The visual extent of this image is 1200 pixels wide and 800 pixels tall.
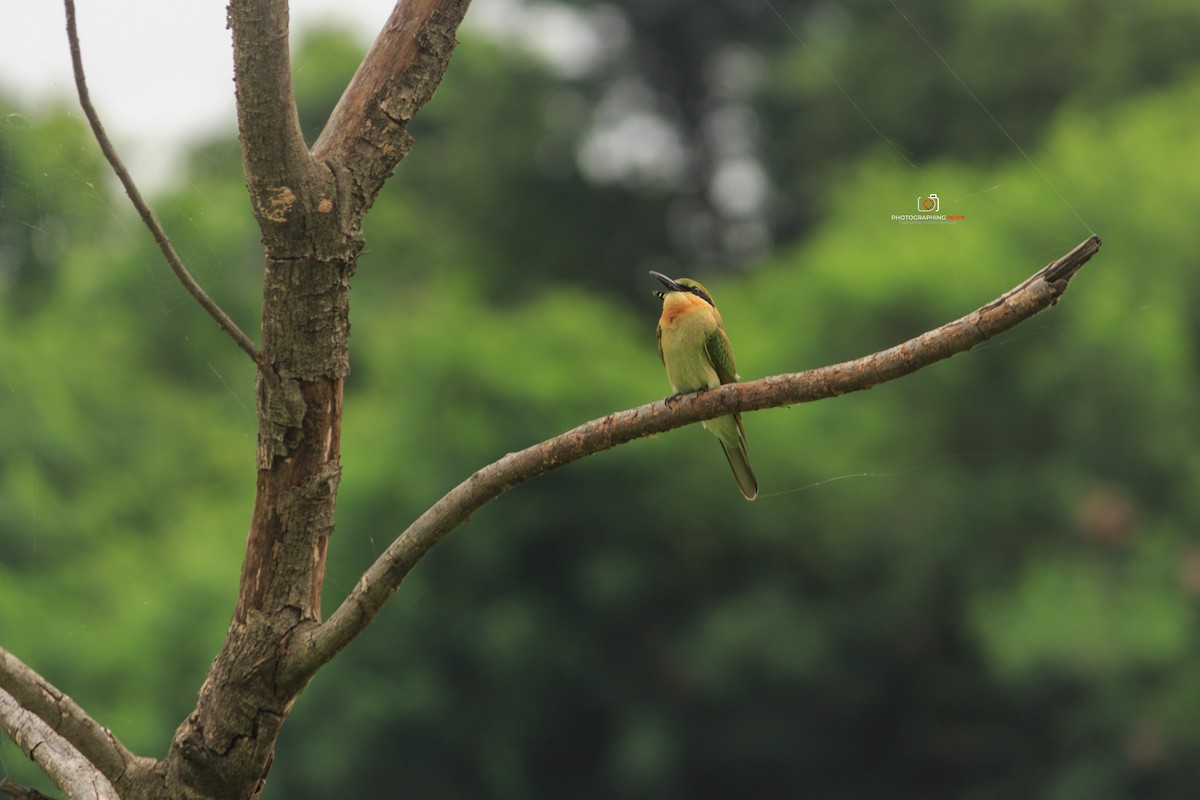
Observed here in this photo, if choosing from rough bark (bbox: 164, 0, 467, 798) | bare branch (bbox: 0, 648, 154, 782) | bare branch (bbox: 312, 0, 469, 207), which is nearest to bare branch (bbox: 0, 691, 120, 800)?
bare branch (bbox: 0, 648, 154, 782)

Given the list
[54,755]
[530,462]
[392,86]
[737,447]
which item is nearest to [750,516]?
[737,447]

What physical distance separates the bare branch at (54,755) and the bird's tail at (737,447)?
207 centimetres

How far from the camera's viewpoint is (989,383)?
1859cm

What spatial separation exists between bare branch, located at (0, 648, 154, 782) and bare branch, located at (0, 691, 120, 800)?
4 centimetres

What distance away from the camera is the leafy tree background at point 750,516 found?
16.5 metres

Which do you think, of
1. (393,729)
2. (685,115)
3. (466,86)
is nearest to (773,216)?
(685,115)

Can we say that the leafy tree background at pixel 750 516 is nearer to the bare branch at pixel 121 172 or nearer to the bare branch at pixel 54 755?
the bare branch at pixel 54 755

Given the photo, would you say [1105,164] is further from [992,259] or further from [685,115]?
[685,115]

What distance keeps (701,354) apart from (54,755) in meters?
2.35

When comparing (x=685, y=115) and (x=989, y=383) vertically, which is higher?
(x=685, y=115)

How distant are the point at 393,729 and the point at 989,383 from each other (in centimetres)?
888

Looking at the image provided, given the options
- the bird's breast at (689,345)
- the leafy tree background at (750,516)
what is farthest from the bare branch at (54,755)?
the leafy tree background at (750,516)

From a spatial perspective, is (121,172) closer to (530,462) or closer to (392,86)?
(392,86)

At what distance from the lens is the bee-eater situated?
421 cm
